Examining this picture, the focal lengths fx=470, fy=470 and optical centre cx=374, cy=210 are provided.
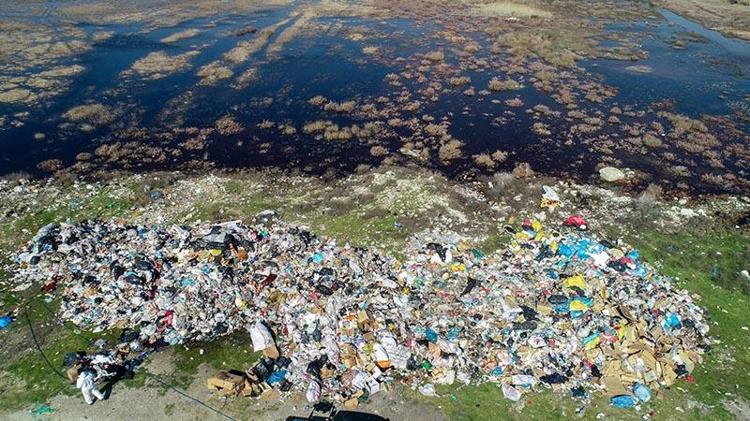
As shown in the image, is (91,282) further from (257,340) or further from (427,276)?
(427,276)

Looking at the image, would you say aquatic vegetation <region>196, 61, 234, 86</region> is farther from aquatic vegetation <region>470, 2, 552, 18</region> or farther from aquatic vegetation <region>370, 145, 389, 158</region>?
aquatic vegetation <region>470, 2, 552, 18</region>

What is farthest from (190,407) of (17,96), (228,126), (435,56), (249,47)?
(249,47)

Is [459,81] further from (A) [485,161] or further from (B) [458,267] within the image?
(B) [458,267]

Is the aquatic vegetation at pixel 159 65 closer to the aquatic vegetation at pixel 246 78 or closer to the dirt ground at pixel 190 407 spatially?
the aquatic vegetation at pixel 246 78

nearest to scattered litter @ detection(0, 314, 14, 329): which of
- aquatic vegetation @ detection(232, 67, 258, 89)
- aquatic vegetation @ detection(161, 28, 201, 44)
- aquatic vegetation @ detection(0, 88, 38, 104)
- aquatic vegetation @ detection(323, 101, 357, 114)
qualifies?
aquatic vegetation @ detection(323, 101, 357, 114)

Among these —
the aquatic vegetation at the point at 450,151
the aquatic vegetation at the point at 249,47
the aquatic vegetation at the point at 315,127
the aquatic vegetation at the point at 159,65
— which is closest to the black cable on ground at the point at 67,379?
the aquatic vegetation at the point at 315,127

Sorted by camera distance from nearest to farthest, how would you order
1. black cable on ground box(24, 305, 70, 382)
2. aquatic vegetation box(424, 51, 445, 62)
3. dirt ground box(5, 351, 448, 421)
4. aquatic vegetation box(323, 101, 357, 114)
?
dirt ground box(5, 351, 448, 421)
black cable on ground box(24, 305, 70, 382)
aquatic vegetation box(323, 101, 357, 114)
aquatic vegetation box(424, 51, 445, 62)
